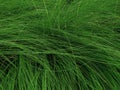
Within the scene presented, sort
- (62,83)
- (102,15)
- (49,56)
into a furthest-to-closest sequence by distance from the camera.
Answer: (102,15) < (49,56) < (62,83)

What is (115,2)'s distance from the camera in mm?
1808

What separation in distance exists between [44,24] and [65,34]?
13 centimetres

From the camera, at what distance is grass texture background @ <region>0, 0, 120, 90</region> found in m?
1.51

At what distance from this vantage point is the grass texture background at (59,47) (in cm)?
151

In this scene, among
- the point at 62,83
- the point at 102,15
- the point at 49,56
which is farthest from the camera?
the point at 102,15

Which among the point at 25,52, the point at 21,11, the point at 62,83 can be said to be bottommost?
the point at 62,83

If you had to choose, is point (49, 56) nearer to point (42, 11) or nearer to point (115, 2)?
point (42, 11)

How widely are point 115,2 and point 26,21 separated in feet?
1.74

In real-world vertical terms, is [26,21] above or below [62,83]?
above

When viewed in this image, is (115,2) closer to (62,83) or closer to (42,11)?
(42,11)

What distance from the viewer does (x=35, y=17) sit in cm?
172

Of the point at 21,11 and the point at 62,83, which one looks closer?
the point at 62,83

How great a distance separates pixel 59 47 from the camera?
63.6 inches

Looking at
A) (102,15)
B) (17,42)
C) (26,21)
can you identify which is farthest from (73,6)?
(17,42)
